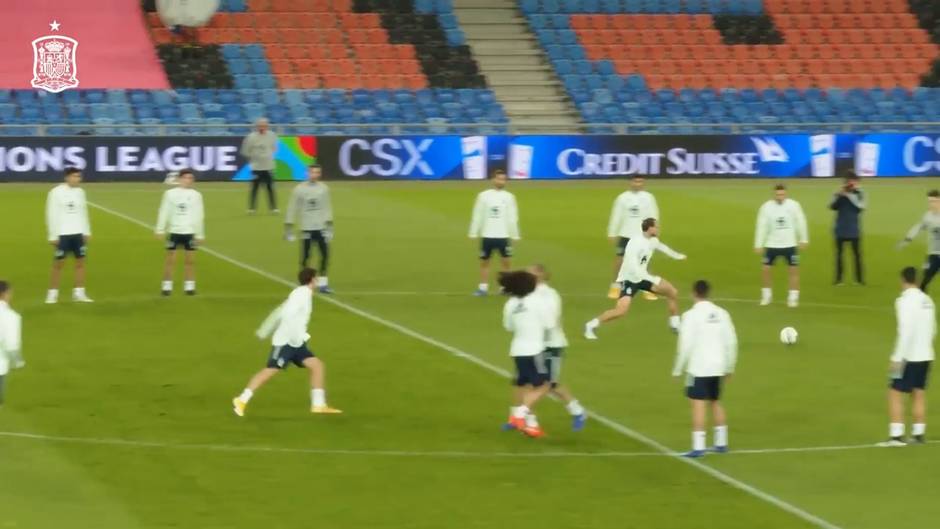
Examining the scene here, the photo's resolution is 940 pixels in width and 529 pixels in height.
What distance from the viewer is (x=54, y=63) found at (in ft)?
184

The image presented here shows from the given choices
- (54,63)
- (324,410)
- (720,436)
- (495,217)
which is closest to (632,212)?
(495,217)

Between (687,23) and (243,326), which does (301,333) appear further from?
(687,23)

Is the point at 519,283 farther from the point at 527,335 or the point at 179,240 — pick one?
the point at 179,240

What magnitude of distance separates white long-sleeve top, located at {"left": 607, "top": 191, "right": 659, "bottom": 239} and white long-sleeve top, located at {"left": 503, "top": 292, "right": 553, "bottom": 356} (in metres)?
10.7

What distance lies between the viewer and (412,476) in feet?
58.9

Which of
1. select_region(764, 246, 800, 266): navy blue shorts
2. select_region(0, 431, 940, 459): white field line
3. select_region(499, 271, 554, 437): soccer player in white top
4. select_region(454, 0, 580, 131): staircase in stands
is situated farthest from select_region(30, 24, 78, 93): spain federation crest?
select_region(499, 271, 554, 437): soccer player in white top

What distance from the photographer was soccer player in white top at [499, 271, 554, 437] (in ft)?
62.9

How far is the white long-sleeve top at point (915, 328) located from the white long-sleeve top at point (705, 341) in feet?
6.76

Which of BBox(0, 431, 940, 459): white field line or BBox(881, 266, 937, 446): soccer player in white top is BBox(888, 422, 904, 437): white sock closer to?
BBox(881, 266, 937, 446): soccer player in white top

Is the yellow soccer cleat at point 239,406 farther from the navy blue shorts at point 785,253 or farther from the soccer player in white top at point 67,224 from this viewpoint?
the navy blue shorts at point 785,253

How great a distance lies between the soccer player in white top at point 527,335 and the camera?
62.9 feet

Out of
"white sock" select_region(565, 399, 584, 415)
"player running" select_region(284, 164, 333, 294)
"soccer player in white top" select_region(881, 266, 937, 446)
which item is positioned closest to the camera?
"soccer player in white top" select_region(881, 266, 937, 446)

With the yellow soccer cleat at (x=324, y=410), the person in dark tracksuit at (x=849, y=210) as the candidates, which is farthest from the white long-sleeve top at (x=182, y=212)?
the person in dark tracksuit at (x=849, y=210)

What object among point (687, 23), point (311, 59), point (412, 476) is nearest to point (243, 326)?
point (412, 476)
